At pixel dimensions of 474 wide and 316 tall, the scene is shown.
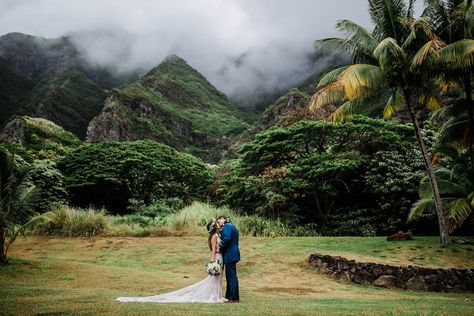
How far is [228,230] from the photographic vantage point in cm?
927

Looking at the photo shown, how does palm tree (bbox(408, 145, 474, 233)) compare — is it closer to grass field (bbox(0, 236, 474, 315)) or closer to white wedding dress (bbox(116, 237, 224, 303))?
grass field (bbox(0, 236, 474, 315))

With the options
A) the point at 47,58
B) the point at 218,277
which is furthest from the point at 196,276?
the point at 47,58

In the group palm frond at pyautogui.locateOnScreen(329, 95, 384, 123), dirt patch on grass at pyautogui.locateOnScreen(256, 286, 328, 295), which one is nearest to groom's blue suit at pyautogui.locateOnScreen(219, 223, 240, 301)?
dirt patch on grass at pyautogui.locateOnScreen(256, 286, 328, 295)

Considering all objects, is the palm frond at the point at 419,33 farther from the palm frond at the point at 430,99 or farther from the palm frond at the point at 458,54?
the palm frond at the point at 430,99

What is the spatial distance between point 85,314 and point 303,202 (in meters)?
19.2

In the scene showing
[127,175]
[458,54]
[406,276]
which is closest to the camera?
[406,276]

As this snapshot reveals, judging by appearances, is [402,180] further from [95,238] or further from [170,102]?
[170,102]

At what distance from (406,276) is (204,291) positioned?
270 inches

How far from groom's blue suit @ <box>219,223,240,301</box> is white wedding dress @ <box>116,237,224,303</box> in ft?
0.57

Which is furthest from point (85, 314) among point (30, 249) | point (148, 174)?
point (148, 174)

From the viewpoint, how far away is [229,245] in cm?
934

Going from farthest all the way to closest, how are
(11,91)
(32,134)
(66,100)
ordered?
(11,91) < (66,100) < (32,134)

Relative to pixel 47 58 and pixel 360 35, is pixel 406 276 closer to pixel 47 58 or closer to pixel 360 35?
pixel 360 35

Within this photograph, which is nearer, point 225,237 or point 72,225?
point 225,237
